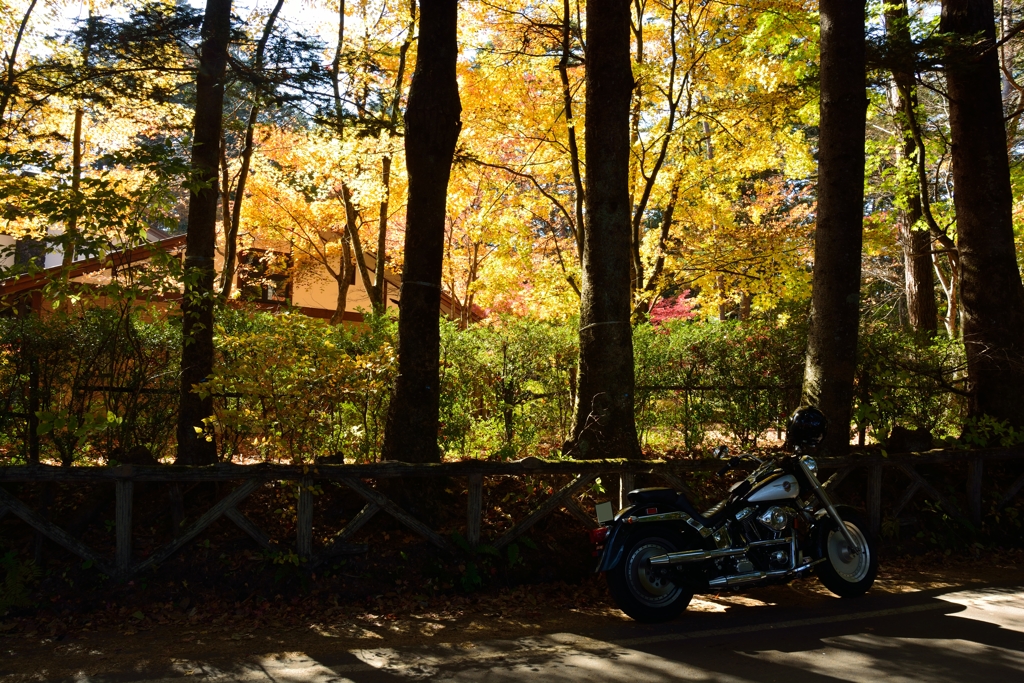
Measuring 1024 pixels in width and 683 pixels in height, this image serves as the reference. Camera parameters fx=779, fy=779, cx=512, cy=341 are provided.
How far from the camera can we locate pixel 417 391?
26.3ft

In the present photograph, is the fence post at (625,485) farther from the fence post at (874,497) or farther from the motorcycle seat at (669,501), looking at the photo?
the fence post at (874,497)

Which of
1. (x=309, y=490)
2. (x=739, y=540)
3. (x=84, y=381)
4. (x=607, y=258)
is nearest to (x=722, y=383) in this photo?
(x=607, y=258)

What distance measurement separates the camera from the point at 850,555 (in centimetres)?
706

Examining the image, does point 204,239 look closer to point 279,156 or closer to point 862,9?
point 862,9

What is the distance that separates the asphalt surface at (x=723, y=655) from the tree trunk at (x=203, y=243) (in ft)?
11.7

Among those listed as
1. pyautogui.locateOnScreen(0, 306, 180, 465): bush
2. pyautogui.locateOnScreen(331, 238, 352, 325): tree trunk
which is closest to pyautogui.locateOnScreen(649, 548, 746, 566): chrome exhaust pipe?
pyautogui.locateOnScreen(0, 306, 180, 465): bush

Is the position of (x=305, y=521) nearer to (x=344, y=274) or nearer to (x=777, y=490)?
(x=777, y=490)

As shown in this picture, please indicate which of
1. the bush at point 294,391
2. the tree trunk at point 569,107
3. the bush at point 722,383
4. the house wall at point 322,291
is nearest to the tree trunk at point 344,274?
the house wall at point 322,291

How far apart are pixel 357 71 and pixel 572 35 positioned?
15.7 feet

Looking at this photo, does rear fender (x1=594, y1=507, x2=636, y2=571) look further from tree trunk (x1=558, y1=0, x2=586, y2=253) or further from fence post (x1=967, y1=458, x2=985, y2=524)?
tree trunk (x1=558, y1=0, x2=586, y2=253)

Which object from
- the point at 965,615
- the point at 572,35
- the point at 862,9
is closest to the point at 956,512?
the point at 965,615

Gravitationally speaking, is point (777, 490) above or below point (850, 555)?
above

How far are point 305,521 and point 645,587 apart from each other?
302cm

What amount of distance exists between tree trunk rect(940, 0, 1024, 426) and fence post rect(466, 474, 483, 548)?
742 cm
